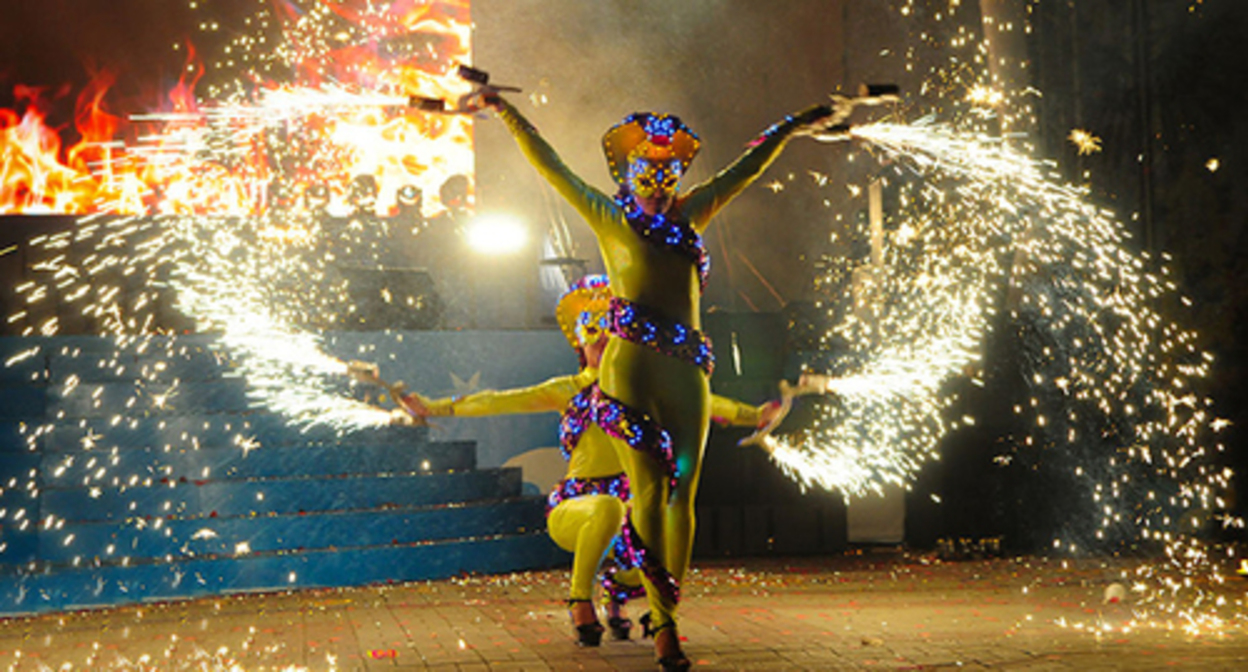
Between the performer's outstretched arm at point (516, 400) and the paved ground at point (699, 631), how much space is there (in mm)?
1091

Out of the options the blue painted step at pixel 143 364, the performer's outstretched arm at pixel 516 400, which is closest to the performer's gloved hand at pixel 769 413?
the performer's outstretched arm at pixel 516 400

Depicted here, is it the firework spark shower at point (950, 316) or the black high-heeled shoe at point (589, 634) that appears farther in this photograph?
the firework spark shower at point (950, 316)

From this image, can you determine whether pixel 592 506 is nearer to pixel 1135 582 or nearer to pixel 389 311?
pixel 1135 582

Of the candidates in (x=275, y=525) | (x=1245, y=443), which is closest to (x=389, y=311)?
(x=275, y=525)

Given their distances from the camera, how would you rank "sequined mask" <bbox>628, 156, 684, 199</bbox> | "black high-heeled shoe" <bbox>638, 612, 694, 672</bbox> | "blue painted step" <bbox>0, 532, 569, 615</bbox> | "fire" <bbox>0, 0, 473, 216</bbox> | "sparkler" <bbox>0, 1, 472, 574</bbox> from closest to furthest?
"black high-heeled shoe" <bbox>638, 612, 694, 672</bbox> < "sequined mask" <bbox>628, 156, 684, 199</bbox> < "blue painted step" <bbox>0, 532, 569, 615</bbox> < "sparkler" <bbox>0, 1, 472, 574</bbox> < "fire" <bbox>0, 0, 473, 216</bbox>

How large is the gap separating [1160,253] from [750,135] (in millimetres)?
6481

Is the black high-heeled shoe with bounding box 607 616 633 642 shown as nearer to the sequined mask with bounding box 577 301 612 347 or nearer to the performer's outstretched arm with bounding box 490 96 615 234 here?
the sequined mask with bounding box 577 301 612 347

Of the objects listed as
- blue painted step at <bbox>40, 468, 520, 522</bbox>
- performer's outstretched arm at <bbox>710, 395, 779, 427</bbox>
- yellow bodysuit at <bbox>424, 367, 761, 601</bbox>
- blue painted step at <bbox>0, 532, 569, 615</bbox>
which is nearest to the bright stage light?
blue painted step at <bbox>40, 468, 520, 522</bbox>

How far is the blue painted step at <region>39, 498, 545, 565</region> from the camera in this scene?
7.01m

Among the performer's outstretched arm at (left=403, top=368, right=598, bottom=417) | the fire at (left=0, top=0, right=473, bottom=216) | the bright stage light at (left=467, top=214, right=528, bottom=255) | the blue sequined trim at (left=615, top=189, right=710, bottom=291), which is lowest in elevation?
the performer's outstretched arm at (left=403, top=368, right=598, bottom=417)

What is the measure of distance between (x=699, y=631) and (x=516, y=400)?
1450 millimetres

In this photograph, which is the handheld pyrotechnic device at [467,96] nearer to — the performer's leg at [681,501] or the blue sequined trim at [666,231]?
the blue sequined trim at [666,231]

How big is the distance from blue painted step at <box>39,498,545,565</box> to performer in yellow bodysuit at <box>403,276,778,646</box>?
9.79ft

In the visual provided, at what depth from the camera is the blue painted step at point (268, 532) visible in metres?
7.01
